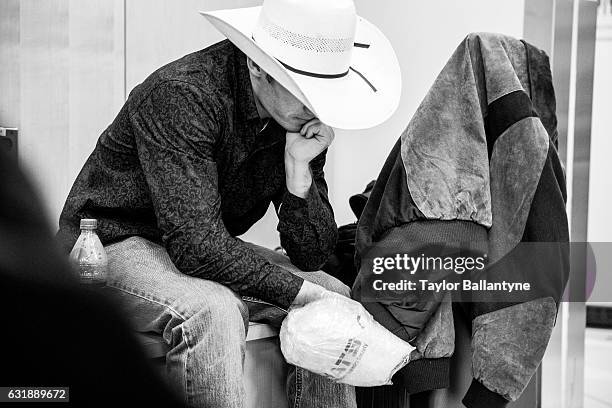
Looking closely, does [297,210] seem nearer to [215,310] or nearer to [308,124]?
[308,124]

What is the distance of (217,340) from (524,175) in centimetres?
68

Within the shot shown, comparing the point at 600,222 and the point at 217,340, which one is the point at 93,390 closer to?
the point at 217,340

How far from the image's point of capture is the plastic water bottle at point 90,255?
4.43 feet

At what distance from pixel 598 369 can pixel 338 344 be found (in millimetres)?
1900

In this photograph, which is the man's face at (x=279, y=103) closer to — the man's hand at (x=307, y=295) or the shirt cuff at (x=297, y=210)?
the shirt cuff at (x=297, y=210)

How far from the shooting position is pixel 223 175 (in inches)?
61.5

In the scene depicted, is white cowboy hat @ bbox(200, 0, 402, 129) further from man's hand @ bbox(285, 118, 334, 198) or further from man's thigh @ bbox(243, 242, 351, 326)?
man's thigh @ bbox(243, 242, 351, 326)

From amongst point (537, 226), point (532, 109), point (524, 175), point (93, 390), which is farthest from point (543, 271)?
point (93, 390)

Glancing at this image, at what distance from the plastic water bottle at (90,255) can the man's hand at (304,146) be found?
1.30 ft

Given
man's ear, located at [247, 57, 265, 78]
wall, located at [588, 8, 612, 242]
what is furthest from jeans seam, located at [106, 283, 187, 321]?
wall, located at [588, 8, 612, 242]

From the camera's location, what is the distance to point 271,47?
1423mm

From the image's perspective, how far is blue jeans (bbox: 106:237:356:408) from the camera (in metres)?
1.30

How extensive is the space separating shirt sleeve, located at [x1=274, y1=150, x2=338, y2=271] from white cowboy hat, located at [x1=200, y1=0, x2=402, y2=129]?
217 mm

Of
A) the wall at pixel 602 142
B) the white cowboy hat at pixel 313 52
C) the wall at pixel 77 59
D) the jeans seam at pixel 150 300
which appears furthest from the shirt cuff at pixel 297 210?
the wall at pixel 602 142
